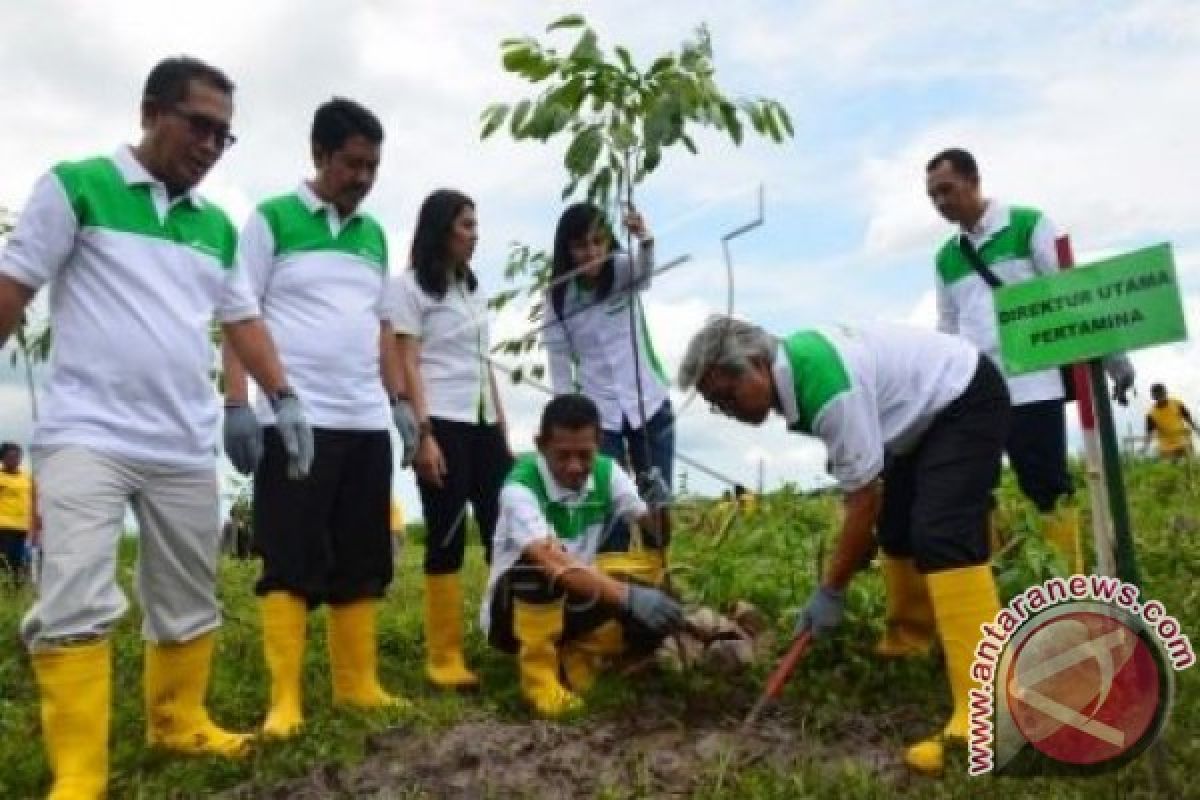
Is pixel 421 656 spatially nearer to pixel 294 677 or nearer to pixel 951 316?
pixel 294 677

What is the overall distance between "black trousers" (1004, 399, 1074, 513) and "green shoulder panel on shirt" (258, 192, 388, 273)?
2427 mm

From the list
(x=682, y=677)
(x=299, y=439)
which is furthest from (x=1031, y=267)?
(x=299, y=439)

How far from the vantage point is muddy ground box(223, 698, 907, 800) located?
320 cm

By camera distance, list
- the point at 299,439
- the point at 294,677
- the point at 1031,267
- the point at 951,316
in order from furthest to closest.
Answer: the point at 951,316 → the point at 1031,267 → the point at 294,677 → the point at 299,439

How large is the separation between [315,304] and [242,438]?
1.69 feet

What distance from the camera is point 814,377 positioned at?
10.6 feet

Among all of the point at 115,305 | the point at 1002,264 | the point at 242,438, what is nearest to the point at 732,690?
the point at 242,438

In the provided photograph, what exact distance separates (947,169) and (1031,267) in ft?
1.60

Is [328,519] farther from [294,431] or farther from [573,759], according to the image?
[573,759]

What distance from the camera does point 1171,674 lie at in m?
2.94

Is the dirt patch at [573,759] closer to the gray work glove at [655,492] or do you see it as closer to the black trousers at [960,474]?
the black trousers at [960,474]

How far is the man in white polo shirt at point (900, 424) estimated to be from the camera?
3.21 metres

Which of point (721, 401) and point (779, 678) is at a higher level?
point (721, 401)

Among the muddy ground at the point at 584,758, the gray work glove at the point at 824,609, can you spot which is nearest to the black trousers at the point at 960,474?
the gray work glove at the point at 824,609
